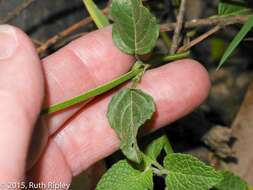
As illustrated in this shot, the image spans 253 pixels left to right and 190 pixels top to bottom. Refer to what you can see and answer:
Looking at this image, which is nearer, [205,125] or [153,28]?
[153,28]

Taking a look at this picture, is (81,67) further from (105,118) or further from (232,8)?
(232,8)

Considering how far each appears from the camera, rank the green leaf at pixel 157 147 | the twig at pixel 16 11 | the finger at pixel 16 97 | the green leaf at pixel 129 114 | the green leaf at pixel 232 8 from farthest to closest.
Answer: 1. the twig at pixel 16 11
2. the green leaf at pixel 232 8
3. the green leaf at pixel 157 147
4. the green leaf at pixel 129 114
5. the finger at pixel 16 97

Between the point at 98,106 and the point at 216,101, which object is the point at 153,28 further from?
the point at 216,101

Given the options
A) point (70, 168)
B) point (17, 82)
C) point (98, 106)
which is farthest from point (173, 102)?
point (17, 82)

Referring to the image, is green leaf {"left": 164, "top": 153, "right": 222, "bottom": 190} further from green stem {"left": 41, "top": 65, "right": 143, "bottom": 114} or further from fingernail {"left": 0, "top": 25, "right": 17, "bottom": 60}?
fingernail {"left": 0, "top": 25, "right": 17, "bottom": 60}

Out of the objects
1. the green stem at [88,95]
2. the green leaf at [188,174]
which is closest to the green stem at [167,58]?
the green stem at [88,95]

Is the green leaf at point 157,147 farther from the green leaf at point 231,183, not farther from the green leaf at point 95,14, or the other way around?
the green leaf at point 95,14
